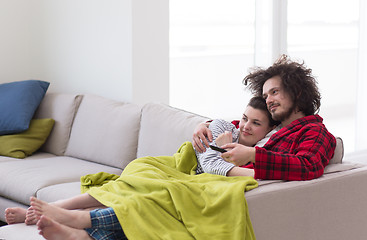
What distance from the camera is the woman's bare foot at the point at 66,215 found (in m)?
2.12

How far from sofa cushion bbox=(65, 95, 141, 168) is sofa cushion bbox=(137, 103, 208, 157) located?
11 centimetres

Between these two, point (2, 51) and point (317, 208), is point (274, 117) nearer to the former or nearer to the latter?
point (317, 208)

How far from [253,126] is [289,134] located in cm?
21

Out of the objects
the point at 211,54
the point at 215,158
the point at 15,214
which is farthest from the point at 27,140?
the point at 211,54

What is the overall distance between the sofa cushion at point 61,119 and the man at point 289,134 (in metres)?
1.44

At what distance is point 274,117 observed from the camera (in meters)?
2.64

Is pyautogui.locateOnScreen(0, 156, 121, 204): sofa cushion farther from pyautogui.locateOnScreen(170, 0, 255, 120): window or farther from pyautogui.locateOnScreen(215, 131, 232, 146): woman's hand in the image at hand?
pyautogui.locateOnScreen(170, 0, 255, 120): window

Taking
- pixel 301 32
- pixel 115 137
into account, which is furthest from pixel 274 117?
pixel 301 32

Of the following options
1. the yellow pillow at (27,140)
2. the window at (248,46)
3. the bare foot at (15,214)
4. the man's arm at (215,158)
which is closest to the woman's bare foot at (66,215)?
the bare foot at (15,214)

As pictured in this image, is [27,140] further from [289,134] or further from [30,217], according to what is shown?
[289,134]

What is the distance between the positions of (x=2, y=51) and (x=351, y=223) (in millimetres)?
2986

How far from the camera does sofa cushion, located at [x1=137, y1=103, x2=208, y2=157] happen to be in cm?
306

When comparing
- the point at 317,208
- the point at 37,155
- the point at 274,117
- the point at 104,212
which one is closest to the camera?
the point at 104,212

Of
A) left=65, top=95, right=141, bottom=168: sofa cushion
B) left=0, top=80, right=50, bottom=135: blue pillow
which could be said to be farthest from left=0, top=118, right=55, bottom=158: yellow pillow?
left=65, top=95, right=141, bottom=168: sofa cushion
